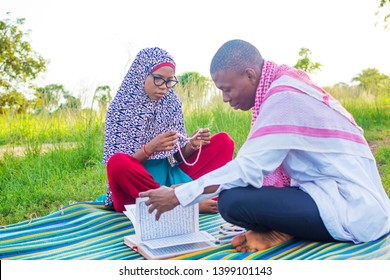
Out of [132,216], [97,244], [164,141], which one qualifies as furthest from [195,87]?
[132,216]

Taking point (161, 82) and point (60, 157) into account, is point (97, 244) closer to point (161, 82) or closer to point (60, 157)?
point (161, 82)

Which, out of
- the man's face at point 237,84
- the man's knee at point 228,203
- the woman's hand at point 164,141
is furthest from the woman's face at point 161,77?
the man's knee at point 228,203

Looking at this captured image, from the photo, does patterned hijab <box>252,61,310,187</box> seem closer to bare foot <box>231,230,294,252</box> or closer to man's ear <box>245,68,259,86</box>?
man's ear <box>245,68,259,86</box>

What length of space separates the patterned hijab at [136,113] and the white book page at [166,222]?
3.54ft

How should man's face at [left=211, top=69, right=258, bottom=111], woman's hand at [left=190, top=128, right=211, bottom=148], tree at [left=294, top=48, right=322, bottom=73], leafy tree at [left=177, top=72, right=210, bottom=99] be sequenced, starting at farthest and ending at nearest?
1. tree at [left=294, top=48, right=322, bottom=73]
2. leafy tree at [left=177, top=72, right=210, bottom=99]
3. woman's hand at [left=190, top=128, right=211, bottom=148]
4. man's face at [left=211, top=69, right=258, bottom=111]

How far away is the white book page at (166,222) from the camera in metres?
2.94

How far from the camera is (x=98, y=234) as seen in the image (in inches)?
141

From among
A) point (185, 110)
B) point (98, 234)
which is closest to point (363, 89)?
point (185, 110)

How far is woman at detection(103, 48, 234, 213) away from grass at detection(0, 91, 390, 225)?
3.83 ft

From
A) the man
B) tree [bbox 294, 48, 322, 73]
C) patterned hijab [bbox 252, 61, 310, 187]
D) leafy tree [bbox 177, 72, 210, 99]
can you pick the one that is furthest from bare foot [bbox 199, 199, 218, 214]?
tree [bbox 294, 48, 322, 73]

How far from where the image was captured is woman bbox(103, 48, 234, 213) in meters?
3.72

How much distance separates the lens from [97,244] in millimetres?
3355

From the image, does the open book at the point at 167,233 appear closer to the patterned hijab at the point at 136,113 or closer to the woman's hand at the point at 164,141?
the woman's hand at the point at 164,141
